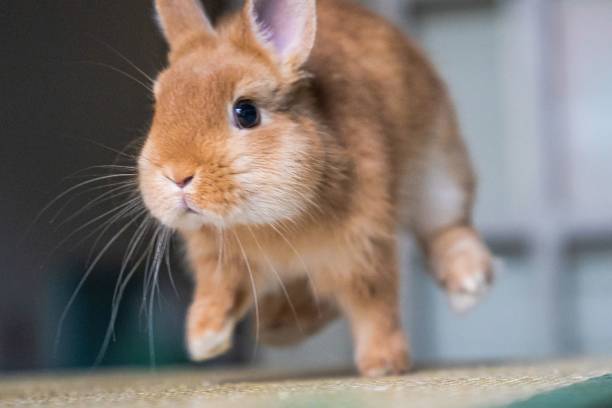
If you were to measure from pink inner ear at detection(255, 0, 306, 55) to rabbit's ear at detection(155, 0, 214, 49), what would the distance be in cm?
11

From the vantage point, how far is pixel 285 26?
147 centimetres

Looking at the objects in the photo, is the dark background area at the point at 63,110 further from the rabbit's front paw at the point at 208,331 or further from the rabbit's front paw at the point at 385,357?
the rabbit's front paw at the point at 385,357

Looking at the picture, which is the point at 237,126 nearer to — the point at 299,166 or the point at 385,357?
the point at 299,166

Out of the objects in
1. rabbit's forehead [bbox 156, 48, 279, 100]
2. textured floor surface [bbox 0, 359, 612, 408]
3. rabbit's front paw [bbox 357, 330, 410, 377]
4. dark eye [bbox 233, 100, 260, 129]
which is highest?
rabbit's forehead [bbox 156, 48, 279, 100]

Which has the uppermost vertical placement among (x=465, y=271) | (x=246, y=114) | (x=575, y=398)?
(x=246, y=114)

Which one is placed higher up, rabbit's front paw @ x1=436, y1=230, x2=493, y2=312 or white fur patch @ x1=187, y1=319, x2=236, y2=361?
rabbit's front paw @ x1=436, y1=230, x2=493, y2=312

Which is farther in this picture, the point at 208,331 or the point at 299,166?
the point at 208,331

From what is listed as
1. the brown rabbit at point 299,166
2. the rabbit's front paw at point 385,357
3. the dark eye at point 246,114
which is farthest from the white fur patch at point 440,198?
the dark eye at point 246,114

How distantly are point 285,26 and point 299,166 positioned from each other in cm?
25

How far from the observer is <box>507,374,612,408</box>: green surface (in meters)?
0.90

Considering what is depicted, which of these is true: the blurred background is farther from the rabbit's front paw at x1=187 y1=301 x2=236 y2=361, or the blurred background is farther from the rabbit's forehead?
the rabbit's forehead

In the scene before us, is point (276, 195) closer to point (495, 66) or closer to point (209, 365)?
point (209, 365)

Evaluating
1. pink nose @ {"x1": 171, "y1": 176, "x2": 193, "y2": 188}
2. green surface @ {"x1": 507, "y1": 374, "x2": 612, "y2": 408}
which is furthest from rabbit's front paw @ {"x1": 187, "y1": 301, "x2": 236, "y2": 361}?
green surface @ {"x1": 507, "y1": 374, "x2": 612, "y2": 408}

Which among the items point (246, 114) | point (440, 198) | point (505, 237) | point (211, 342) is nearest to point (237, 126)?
point (246, 114)
